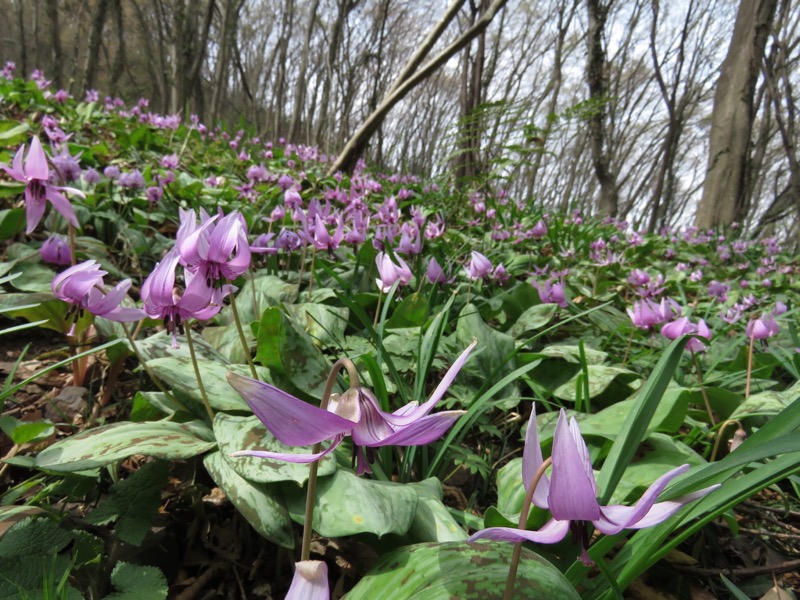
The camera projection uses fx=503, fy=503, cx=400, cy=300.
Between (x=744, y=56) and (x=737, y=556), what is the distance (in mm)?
9998

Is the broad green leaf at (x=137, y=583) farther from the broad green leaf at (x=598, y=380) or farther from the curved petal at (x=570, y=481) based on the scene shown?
the broad green leaf at (x=598, y=380)

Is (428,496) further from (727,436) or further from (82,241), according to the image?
(82,241)

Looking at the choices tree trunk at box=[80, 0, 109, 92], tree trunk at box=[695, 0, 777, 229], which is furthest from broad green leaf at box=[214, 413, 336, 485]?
tree trunk at box=[695, 0, 777, 229]

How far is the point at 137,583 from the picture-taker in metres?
0.85

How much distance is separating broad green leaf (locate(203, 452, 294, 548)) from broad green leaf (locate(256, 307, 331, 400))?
356mm

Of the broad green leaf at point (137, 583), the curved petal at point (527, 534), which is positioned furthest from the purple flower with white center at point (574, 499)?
the broad green leaf at point (137, 583)

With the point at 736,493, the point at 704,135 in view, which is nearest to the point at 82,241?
the point at 736,493

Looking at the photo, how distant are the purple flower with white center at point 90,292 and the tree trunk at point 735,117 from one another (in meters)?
10.1

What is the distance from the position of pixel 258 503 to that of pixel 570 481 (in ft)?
2.00

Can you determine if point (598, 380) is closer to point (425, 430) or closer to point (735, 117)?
point (425, 430)

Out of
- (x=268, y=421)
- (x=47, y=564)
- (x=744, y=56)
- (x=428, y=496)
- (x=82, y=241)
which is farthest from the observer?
(x=744, y=56)

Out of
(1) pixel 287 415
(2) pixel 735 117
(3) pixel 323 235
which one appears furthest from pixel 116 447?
(2) pixel 735 117

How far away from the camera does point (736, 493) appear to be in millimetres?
742

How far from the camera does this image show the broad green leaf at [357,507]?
2.72ft
